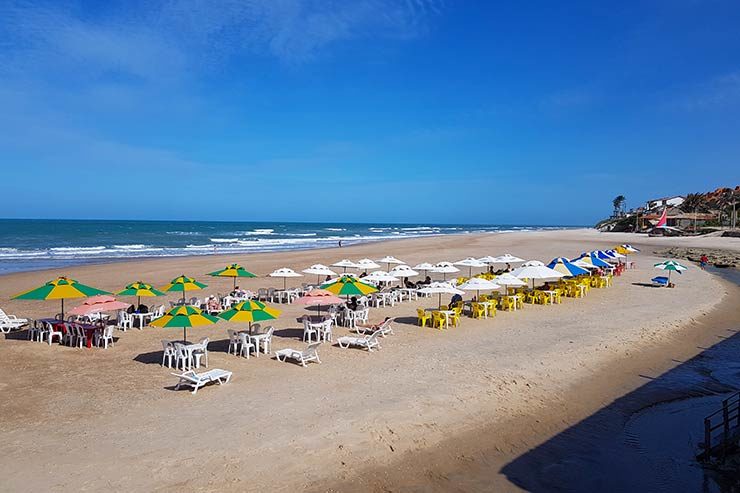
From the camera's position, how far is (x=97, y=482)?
5492mm

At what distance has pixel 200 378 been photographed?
8.43m

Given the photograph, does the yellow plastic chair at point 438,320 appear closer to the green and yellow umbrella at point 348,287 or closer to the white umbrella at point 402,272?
the green and yellow umbrella at point 348,287

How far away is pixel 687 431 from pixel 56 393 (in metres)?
10.1

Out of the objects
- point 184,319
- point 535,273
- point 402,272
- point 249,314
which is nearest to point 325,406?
point 249,314

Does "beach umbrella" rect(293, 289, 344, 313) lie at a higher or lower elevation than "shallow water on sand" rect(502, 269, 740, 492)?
higher

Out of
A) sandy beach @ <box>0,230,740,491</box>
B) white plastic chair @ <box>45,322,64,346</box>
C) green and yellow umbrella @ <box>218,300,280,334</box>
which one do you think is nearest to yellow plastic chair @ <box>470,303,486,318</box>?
sandy beach @ <box>0,230,740,491</box>

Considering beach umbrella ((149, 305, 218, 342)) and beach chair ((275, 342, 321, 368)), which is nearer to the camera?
beach umbrella ((149, 305, 218, 342))

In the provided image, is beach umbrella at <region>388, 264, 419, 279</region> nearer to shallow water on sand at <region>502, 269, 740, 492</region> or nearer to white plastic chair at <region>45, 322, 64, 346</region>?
shallow water on sand at <region>502, 269, 740, 492</region>

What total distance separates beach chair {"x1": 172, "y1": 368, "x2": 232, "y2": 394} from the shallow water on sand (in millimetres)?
5050

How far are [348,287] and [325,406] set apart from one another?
5513mm

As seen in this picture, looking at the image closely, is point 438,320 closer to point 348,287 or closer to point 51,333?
point 348,287

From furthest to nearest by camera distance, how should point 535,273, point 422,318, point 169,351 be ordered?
point 535,273
point 422,318
point 169,351

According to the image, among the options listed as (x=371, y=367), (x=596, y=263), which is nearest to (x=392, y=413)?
(x=371, y=367)

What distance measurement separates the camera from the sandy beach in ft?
19.1
